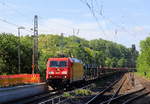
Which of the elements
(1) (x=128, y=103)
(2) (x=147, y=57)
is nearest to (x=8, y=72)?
(1) (x=128, y=103)

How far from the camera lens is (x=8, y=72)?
188 feet

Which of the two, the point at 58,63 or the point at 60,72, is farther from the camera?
the point at 58,63

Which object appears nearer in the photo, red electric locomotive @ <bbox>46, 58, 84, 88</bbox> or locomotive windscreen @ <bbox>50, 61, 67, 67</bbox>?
red electric locomotive @ <bbox>46, 58, 84, 88</bbox>

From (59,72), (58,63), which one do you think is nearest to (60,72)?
(59,72)

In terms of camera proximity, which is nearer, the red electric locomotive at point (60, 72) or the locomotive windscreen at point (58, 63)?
the red electric locomotive at point (60, 72)

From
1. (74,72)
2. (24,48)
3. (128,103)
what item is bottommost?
(128,103)

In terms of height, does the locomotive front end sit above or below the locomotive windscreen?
below

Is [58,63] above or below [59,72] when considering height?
above

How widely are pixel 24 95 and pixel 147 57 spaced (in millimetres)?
81198

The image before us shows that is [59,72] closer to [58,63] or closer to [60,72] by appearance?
[60,72]

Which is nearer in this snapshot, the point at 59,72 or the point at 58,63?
the point at 59,72

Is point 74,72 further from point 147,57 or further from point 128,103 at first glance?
point 147,57

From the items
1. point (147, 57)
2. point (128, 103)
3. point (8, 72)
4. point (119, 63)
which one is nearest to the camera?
point (128, 103)

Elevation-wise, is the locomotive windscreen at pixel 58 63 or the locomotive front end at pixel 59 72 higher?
the locomotive windscreen at pixel 58 63
